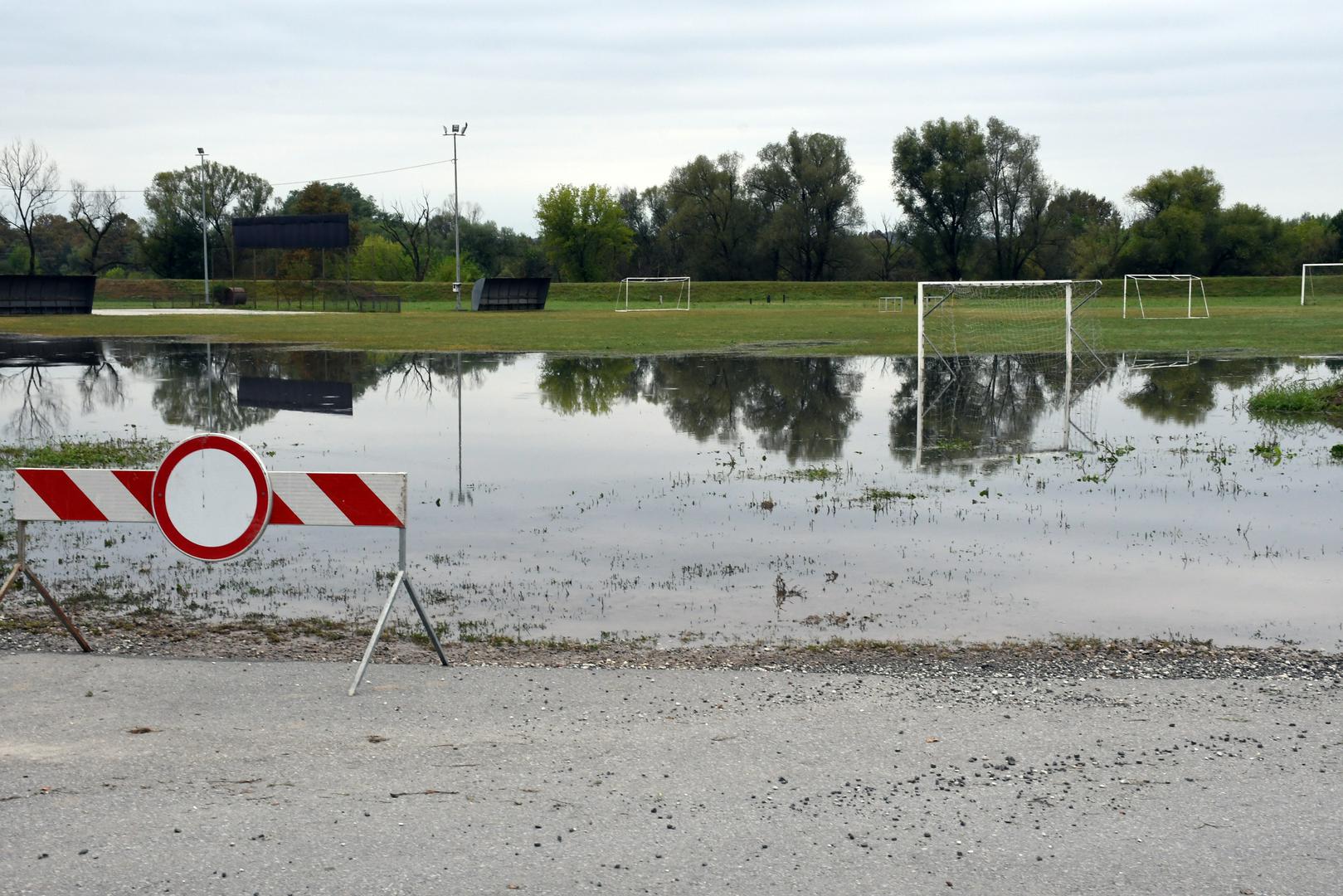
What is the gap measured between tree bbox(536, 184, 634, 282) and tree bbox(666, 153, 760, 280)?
6832mm

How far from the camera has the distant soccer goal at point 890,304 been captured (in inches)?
2803

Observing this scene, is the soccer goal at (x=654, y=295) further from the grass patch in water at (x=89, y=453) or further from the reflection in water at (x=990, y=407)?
the grass patch in water at (x=89, y=453)

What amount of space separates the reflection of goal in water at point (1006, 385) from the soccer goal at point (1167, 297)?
10.8 metres

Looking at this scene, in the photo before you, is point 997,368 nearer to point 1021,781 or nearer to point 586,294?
point 1021,781

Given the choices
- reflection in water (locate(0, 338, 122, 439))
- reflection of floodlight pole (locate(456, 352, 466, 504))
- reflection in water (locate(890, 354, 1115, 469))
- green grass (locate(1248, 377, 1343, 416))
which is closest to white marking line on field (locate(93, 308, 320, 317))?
reflection in water (locate(0, 338, 122, 439))

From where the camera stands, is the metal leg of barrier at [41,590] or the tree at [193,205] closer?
the metal leg of barrier at [41,590]

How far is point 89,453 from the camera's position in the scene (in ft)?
51.3

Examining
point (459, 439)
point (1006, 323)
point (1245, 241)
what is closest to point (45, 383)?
point (459, 439)

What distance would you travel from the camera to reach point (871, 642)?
7785 millimetres

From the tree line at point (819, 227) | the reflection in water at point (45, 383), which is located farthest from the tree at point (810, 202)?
the reflection in water at point (45, 383)

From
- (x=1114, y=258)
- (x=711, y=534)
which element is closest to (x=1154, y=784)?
(x=711, y=534)

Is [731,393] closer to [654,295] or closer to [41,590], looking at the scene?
[41,590]

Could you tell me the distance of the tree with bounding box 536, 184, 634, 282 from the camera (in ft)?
365

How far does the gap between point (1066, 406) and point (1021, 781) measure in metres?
17.6
